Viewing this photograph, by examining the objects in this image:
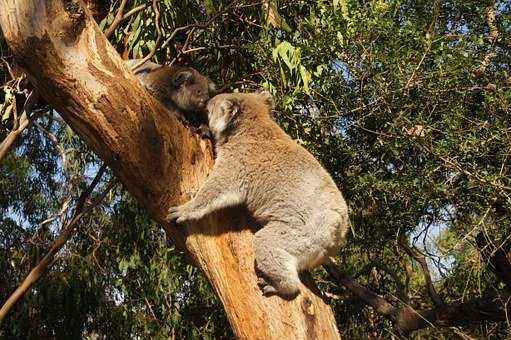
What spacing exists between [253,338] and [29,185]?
6199 mm

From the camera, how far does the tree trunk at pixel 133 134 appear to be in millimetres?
2930

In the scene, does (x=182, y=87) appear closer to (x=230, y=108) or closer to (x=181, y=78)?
Result: (x=181, y=78)

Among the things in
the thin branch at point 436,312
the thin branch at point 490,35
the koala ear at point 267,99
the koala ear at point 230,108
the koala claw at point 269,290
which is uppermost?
the thin branch at point 490,35

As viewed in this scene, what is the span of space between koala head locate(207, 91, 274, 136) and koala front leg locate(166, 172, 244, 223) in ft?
1.68

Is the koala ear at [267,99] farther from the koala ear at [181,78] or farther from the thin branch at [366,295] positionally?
the thin branch at [366,295]

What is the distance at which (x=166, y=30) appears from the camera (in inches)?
201

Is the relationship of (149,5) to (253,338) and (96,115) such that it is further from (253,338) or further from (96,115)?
(253,338)

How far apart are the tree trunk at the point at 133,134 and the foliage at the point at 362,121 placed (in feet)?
4.84

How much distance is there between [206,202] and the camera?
10.1 feet

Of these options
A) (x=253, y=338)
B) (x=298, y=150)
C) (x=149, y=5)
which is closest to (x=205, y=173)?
(x=298, y=150)

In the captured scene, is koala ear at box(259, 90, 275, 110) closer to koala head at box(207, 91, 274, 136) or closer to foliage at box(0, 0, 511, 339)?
koala head at box(207, 91, 274, 136)

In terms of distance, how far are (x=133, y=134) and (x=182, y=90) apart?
1.60m

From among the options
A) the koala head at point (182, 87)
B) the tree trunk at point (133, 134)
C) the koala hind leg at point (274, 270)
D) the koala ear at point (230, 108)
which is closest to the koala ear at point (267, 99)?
the koala ear at point (230, 108)

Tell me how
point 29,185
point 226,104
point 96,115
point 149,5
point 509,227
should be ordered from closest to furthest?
point 96,115 → point 226,104 → point 509,227 → point 149,5 → point 29,185
